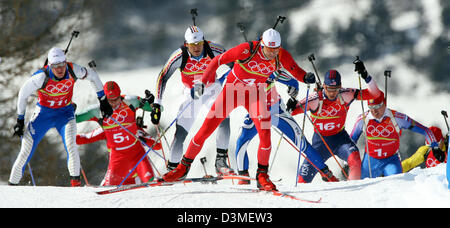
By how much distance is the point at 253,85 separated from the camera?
14.5ft

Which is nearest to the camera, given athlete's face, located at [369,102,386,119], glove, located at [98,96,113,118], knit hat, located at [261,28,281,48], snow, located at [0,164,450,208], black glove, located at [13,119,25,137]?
snow, located at [0,164,450,208]

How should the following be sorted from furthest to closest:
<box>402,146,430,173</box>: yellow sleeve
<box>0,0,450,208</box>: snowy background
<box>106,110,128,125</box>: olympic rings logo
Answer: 1. <box>402,146,430,173</box>: yellow sleeve
2. <box>106,110,128,125</box>: olympic rings logo
3. <box>0,0,450,208</box>: snowy background

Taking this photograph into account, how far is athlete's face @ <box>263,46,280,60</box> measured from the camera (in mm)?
4285

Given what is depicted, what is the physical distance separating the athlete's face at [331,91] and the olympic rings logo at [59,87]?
217 cm

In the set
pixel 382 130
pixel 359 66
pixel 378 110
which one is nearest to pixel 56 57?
pixel 359 66

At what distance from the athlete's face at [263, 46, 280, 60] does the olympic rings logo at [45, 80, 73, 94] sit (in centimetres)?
180

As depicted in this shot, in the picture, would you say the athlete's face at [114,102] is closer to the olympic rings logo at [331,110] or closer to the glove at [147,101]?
the glove at [147,101]

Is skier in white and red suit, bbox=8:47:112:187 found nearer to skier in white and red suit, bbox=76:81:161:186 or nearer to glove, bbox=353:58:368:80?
skier in white and red suit, bbox=76:81:161:186

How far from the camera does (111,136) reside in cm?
579

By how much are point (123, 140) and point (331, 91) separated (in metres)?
1.90

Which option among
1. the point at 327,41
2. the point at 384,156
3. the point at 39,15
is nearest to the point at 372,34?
the point at 327,41

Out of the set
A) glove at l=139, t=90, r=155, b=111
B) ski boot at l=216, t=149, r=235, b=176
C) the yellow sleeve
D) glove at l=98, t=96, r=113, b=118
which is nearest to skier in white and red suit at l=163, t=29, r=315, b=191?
ski boot at l=216, t=149, r=235, b=176
